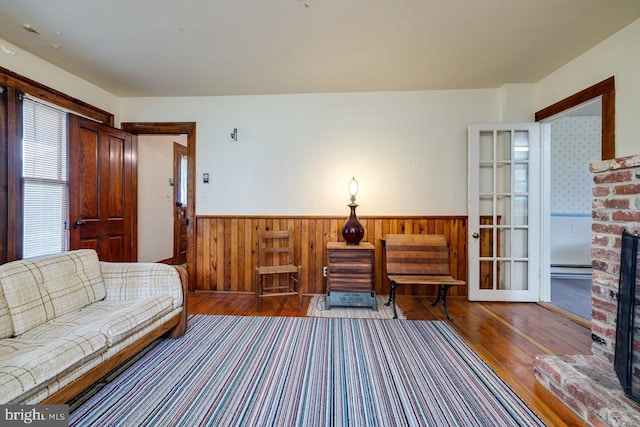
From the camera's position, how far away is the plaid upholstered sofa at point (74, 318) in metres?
1.18

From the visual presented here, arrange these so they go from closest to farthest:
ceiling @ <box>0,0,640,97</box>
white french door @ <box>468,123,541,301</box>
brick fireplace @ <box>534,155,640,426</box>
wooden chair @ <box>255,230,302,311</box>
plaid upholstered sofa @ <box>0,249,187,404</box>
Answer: plaid upholstered sofa @ <box>0,249,187,404</box> → brick fireplace @ <box>534,155,640,426</box> → ceiling @ <box>0,0,640,97</box> → white french door @ <box>468,123,541,301</box> → wooden chair @ <box>255,230,302,311</box>

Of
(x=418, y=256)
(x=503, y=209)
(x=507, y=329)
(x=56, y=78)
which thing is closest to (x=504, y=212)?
(x=503, y=209)

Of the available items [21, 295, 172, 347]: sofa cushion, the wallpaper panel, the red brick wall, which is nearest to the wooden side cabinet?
[21, 295, 172, 347]: sofa cushion

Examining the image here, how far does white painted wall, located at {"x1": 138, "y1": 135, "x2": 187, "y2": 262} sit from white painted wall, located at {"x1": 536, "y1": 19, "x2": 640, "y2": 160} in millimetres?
5247

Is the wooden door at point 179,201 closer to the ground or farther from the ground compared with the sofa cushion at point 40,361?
farther from the ground

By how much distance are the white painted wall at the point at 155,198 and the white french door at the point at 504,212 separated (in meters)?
4.44

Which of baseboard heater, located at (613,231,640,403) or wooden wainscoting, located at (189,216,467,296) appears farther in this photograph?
wooden wainscoting, located at (189,216,467,296)

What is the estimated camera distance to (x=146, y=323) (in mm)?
1751

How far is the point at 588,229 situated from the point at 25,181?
23.8 ft

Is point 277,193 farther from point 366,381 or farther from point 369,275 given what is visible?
point 366,381

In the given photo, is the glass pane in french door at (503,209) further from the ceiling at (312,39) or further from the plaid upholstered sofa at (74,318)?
the plaid upholstered sofa at (74,318)

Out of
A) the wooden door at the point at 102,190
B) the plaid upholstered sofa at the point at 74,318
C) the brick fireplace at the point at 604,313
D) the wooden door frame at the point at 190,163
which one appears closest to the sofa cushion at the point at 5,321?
the plaid upholstered sofa at the point at 74,318

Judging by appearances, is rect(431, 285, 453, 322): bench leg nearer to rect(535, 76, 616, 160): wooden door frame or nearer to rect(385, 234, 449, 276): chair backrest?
rect(385, 234, 449, 276): chair backrest

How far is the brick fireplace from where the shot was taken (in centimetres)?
130
